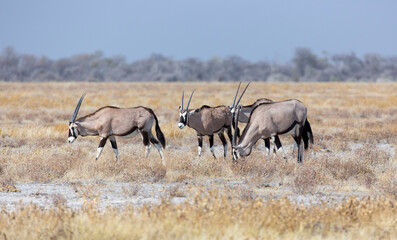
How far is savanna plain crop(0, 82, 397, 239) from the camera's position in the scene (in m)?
6.59

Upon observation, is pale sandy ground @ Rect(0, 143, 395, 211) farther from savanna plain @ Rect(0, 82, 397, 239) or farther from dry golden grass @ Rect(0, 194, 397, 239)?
dry golden grass @ Rect(0, 194, 397, 239)

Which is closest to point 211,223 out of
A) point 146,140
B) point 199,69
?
point 146,140

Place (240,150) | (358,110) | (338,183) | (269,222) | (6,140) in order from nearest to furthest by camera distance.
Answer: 1. (269,222)
2. (338,183)
3. (240,150)
4. (6,140)
5. (358,110)

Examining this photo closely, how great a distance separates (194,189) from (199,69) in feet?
306

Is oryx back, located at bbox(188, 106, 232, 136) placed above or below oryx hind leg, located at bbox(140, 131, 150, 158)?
above

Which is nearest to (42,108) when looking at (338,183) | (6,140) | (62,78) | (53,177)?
(6,140)

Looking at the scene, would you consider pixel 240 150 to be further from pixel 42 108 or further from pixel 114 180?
pixel 42 108

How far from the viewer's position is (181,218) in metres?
6.70

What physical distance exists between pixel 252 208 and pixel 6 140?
1189 centimetres

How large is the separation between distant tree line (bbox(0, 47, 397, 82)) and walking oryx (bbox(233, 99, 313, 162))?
77.7 m

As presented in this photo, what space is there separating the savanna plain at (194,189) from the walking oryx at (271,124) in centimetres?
45

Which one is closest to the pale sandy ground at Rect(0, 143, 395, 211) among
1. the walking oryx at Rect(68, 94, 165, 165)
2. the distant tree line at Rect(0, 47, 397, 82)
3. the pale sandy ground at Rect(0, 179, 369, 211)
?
the pale sandy ground at Rect(0, 179, 369, 211)

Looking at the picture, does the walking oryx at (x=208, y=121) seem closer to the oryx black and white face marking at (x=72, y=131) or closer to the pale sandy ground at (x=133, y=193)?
the oryx black and white face marking at (x=72, y=131)

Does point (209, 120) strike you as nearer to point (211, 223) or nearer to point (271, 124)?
point (271, 124)
